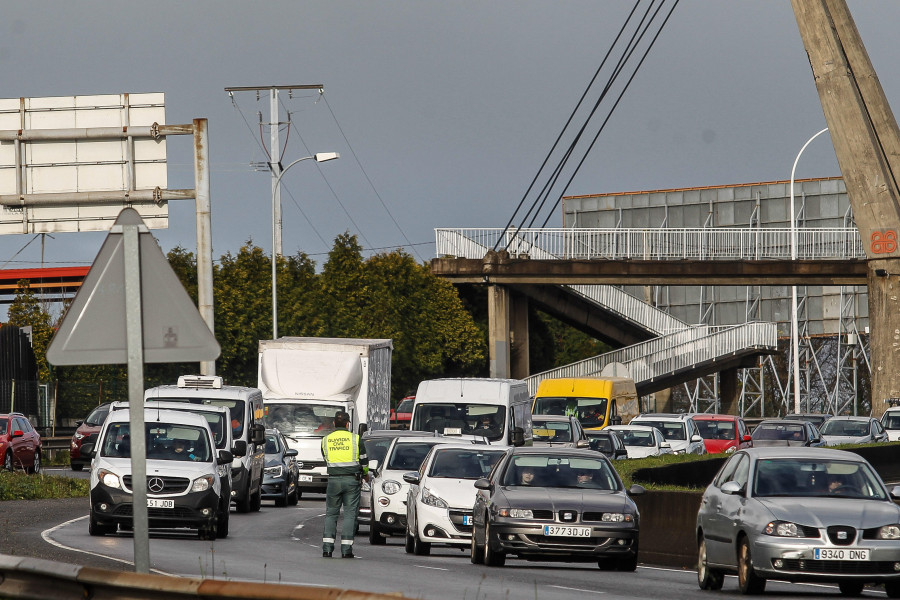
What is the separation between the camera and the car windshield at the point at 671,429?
42000 millimetres

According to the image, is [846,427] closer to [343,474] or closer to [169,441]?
[169,441]

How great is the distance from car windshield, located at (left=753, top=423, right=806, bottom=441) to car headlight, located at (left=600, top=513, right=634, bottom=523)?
81.8ft

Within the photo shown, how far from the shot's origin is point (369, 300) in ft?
212

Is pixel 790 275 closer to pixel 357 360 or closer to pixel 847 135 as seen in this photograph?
pixel 847 135

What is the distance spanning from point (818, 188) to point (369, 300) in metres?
54.1

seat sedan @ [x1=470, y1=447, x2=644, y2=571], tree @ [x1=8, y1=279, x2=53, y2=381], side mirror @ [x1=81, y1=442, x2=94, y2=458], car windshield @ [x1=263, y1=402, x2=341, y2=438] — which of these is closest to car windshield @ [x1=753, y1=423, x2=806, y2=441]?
car windshield @ [x1=263, y1=402, x2=341, y2=438]

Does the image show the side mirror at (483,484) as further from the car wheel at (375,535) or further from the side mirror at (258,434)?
the side mirror at (258,434)

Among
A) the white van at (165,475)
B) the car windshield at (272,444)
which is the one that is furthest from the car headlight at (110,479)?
the car windshield at (272,444)

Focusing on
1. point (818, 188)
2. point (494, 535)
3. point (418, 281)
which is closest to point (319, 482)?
point (494, 535)

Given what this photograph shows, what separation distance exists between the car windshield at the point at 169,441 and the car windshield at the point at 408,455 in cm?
291

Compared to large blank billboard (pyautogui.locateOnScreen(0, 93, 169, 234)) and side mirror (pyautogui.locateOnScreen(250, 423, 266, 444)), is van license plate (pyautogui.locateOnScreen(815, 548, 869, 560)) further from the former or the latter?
large blank billboard (pyautogui.locateOnScreen(0, 93, 169, 234))

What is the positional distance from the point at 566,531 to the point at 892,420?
30.0 m

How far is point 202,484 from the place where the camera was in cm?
2159

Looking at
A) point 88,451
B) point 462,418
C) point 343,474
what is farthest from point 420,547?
point 462,418
